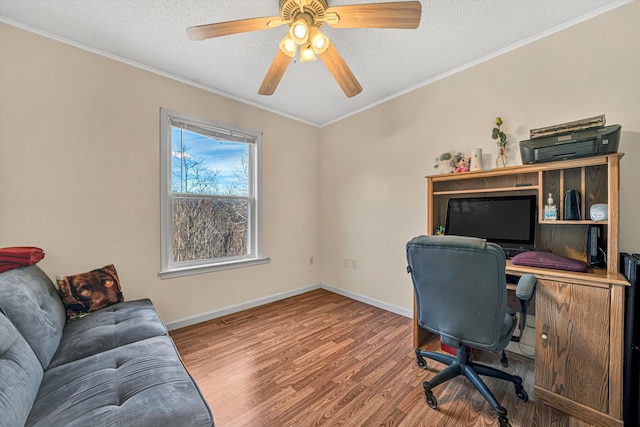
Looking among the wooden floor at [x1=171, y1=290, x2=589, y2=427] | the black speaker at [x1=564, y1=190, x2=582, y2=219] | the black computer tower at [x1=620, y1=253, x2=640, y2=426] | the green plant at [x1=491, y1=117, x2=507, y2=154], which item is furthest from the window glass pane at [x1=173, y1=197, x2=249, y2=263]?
the black computer tower at [x1=620, y1=253, x2=640, y2=426]

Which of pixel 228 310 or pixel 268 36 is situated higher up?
pixel 268 36

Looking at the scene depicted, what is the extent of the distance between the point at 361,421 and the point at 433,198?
1784 millimetres

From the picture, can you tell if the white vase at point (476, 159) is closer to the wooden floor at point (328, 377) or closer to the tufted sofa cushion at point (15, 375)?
the wooden floor at point (328, 377)

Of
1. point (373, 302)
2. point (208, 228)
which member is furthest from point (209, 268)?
point (373, 302)

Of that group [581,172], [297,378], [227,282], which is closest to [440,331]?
[297,378]

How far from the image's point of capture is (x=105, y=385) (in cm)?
105

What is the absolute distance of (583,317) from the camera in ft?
4.55

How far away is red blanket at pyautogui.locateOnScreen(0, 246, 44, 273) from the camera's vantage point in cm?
152

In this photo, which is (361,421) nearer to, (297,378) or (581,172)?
(297,378)

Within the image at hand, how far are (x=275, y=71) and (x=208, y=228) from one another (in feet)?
6.17

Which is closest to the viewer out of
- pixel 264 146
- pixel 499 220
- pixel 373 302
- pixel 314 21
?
pixel 314 21

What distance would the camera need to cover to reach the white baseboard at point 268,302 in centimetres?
258

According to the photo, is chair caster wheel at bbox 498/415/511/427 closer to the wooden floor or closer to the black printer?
the wooden floor

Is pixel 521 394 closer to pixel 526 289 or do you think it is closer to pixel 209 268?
pixel 526 289
